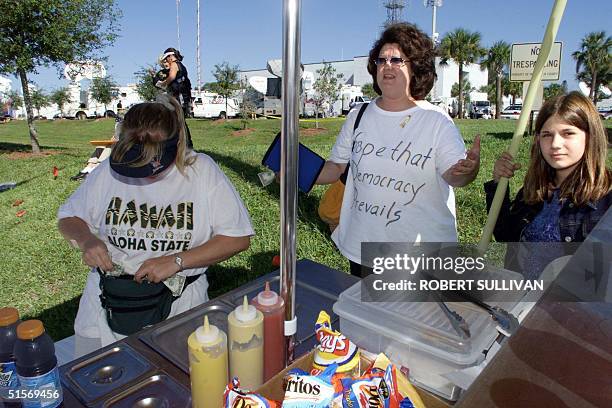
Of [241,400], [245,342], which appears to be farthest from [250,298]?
[241,400]

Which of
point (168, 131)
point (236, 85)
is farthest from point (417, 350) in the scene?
point (236, 85)

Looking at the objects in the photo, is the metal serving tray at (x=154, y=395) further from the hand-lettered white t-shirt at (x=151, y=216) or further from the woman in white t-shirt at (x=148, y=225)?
the hand-lettered white t-shirt at (x=151, y=216)

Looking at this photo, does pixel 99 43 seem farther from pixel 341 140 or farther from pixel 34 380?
pixel 34 380

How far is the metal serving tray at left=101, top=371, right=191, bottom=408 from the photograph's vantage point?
3.65 ft

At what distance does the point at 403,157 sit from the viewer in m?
1.94

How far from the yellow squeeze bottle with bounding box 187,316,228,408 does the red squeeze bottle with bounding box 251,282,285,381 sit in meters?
0.12

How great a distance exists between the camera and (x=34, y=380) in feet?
3.19

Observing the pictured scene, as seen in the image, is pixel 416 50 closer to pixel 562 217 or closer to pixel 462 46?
A: pixel 562 217

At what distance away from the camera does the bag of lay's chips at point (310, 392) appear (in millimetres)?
789

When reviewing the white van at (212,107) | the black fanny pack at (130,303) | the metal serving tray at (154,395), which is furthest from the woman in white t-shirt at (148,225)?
the white van at (212,107)

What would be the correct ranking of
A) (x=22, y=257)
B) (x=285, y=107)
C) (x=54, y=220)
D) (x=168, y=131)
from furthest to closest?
(x=54, y=220), (x=22, y=257), (x=168, y=131), (x=285, y=107)

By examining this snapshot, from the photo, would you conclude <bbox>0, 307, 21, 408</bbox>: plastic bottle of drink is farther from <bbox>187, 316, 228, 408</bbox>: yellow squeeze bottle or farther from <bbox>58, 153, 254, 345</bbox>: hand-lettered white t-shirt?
<bbox>58, 153, 254, 345</bbox>: hand-lettered white t-shirt

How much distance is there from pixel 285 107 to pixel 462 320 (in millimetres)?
643

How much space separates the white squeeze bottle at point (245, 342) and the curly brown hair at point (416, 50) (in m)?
1.46
